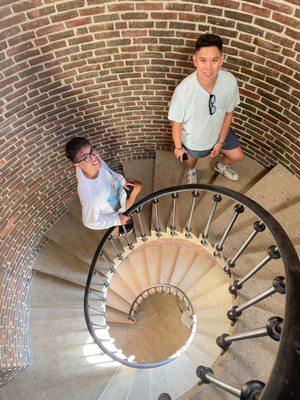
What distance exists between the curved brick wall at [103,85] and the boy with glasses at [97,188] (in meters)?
0.90

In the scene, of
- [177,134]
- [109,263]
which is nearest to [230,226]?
[177,134]

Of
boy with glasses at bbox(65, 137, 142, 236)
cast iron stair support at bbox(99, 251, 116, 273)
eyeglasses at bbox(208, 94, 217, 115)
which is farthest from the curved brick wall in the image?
cast iron stair support at bbox(99, 251, 116, 273)

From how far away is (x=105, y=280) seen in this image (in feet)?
17.9

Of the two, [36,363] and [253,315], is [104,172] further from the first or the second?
[36,363]

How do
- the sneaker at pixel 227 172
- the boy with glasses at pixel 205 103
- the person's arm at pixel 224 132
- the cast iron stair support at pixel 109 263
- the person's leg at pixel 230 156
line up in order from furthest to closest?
the cast iron stair support at pixel 109 263, the sneaker at pixel 227 172, the person's leg at pixel 230 156, the person's arm at pixel 224 132, the boy with glasses at pixel 205 103

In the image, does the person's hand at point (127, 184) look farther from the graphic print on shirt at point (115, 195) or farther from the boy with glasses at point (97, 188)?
the graphic print on shirt at point (115, 195)

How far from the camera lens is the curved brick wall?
10.5 ft

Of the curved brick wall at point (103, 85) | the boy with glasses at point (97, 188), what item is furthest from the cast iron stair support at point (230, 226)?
the curved brick wall at point (103, 85)

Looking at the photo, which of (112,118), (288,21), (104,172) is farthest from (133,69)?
(288,21)

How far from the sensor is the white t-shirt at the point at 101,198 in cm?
352

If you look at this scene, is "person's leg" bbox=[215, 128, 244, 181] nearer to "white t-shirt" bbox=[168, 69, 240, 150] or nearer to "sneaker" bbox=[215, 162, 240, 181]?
"sneaker" bbox=[215, 162, 240, 181]

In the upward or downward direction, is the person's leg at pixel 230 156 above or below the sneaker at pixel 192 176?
above

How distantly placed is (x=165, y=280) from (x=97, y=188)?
3.96 meters

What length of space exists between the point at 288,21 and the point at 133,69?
1.69 m
